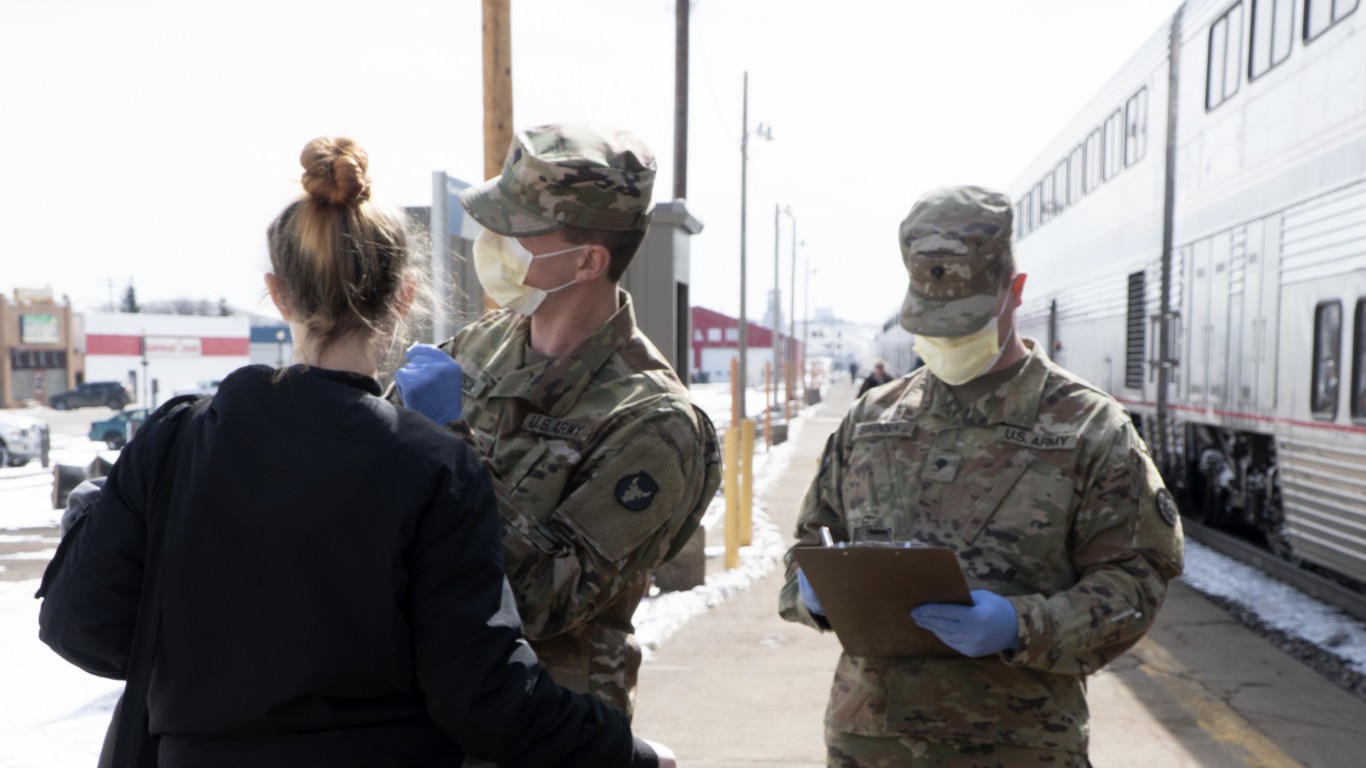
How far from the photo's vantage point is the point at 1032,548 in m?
2.54

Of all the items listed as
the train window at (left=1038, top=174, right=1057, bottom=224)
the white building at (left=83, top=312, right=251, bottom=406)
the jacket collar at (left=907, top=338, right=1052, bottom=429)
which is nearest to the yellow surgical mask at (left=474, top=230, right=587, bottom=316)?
the jacket collar at (left=907, top=338, right=1052, bottom=429)

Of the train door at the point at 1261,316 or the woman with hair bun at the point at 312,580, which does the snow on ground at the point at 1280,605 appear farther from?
the woman with hair bun at the point at 312,580

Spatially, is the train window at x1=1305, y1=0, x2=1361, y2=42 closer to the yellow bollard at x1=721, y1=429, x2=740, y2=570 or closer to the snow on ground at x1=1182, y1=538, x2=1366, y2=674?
the snow on ground at x1=1182, y1=538, x2=1366, y2=674

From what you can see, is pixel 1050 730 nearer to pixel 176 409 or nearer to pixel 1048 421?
pixel 1048 421

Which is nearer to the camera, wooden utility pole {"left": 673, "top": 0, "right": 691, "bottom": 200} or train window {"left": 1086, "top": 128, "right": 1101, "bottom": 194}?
train window {"left": 1086, "top": 128, "right": 1101, "bottom": 194}

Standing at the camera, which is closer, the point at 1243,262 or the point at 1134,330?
the point at 1243,262

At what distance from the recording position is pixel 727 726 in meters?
5.55

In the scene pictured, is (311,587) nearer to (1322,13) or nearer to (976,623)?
(976,623)

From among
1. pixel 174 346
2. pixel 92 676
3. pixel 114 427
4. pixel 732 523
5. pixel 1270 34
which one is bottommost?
pixel 114 427

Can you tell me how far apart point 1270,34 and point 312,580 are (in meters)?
8.85

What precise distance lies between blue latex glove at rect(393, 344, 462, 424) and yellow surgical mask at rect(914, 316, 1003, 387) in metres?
1.18

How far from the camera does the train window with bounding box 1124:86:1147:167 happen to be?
1236 cm

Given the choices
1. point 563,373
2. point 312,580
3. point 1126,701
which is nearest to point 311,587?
point 312,580

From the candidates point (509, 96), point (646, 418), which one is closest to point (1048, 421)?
point (646, 418)
